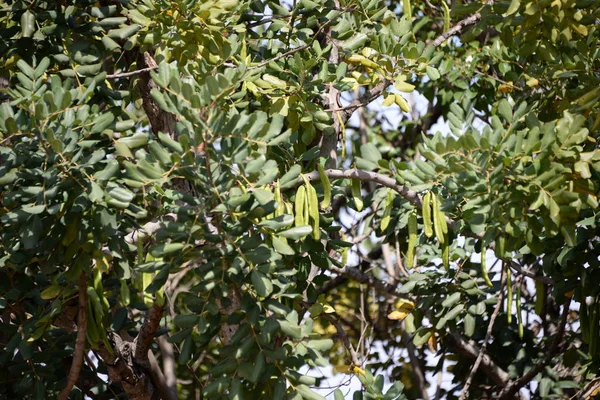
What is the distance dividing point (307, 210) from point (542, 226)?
1.70 feet

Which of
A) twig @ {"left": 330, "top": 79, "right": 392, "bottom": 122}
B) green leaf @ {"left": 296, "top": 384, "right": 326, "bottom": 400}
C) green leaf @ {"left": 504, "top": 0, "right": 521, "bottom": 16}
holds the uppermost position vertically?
green leaf @ {"left": 504, "top": 0, "right": 521, "bottom": 16}

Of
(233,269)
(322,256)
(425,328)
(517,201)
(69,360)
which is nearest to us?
(233,269)

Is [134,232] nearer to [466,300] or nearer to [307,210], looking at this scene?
[307,210]

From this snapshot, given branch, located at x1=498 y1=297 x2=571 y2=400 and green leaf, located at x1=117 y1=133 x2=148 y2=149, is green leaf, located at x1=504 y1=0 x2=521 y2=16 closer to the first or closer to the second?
green leaf, located at x1=117 y1=133 x2=148 y2=149

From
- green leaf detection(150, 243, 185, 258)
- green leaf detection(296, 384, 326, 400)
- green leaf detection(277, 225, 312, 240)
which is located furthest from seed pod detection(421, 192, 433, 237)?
green leaf detection(150, 243, 185, 258)

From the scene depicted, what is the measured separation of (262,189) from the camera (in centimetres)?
172

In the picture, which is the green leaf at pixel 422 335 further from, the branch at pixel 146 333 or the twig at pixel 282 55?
the twig at pixel 282 55

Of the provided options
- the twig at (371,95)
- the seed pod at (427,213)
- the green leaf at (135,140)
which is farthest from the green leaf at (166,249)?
the twig at (371,95)

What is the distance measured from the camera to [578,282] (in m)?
2.34

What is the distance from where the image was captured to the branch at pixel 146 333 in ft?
7.44

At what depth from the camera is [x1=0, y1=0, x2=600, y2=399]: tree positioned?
1742 mm

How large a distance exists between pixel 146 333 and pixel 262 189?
2.82 ft

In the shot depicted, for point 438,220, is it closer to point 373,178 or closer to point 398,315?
point 373,178

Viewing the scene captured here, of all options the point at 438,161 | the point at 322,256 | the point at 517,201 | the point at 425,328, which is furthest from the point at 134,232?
the point at 425,328
